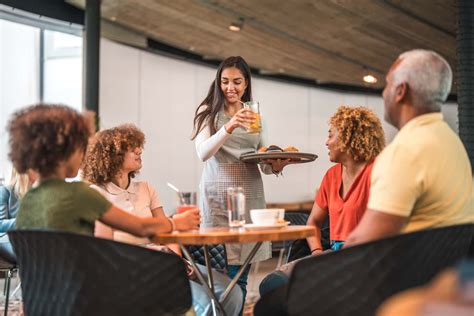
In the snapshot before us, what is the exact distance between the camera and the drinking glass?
2.54 meters

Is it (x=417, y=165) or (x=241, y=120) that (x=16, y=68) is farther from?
(x=417, y=165)

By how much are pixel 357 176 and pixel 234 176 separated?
1.96 feet

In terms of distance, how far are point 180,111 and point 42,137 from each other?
736 cm

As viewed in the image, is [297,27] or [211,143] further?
[297,27]

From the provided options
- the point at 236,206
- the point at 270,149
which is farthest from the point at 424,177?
the point at 270,149

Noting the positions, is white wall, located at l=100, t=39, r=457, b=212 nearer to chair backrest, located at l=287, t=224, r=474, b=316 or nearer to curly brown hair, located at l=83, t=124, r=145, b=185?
curly brown hair, located at l=83, t=124, r=145, b=185

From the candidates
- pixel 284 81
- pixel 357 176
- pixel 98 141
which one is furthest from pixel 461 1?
pixel 284 81

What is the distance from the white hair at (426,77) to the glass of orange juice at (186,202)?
878 mm

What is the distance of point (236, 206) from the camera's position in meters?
2.56

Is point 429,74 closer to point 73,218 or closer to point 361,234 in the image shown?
point 361,234

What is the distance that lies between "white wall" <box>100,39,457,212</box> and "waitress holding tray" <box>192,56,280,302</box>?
15.9ft

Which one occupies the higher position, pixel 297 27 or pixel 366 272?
pixel 297 27

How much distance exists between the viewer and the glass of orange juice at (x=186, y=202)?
2.47 m

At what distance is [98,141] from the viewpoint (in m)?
3.06
